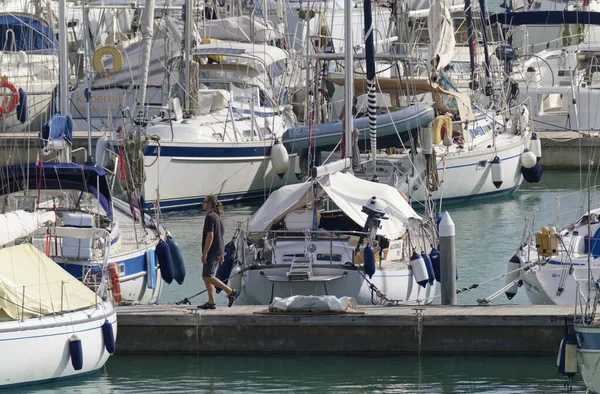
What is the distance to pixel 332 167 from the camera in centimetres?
2284

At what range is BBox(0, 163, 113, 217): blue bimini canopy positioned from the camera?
66.7ft

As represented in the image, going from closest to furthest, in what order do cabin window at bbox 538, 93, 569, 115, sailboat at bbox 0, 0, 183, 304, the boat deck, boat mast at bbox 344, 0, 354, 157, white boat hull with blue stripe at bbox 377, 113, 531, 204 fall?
sailboat at bbox 0, 0, 183, 304
the boat deck
boat mast at bbox 344, 0, 354, 157
white boat hull with blue stripe at bbox 377, 113, 531, 204
cabin window at bbox 538, 93, 569, 115

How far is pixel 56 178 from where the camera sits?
20.4m

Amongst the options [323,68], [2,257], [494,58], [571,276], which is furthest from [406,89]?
[2,257]

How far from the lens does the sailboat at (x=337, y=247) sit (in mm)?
19422

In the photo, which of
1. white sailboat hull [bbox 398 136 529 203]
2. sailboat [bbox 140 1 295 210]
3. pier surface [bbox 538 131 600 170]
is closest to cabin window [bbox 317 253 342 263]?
sailboat [bbox 140 1 295 210]

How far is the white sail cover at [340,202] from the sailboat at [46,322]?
3367 mm

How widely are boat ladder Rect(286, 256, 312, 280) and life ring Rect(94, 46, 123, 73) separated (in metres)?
18.9

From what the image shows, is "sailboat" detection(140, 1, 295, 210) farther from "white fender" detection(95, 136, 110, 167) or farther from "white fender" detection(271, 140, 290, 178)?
"white fender" detection(95, 136, 110, 167)

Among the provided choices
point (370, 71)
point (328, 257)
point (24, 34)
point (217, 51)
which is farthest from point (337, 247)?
point (24, 34)

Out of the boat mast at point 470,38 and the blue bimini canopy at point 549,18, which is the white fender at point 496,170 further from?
the blue bimini canopy at point 549,18

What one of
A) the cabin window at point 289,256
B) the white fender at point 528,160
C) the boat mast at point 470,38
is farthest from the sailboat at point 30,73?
the cabin window at point 289,256

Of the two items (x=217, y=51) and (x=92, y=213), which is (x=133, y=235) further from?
(x=217, y=51)

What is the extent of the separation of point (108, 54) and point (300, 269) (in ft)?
64.7
